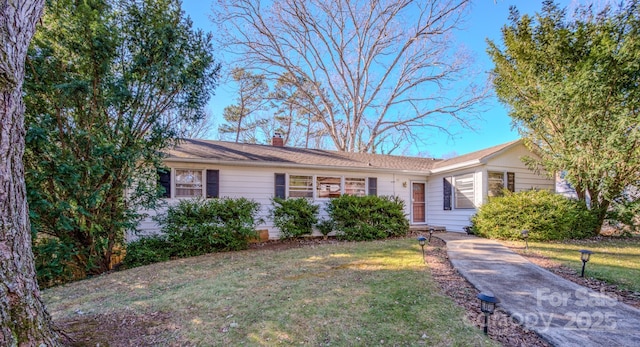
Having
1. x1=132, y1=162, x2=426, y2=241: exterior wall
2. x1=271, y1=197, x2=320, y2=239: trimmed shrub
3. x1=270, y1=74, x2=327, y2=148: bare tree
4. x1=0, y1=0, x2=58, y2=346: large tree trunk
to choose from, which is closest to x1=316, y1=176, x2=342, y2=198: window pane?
x1=132, y1=162, x2=426, y2=241: exterior wall

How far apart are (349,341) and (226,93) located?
1675cm

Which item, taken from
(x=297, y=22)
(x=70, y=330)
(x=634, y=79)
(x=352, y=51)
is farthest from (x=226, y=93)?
(x=634, y=79)

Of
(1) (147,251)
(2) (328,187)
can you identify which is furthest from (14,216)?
(2) (328,187)

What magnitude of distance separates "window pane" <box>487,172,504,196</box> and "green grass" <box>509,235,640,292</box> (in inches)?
91.8

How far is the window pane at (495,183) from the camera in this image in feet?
31.2

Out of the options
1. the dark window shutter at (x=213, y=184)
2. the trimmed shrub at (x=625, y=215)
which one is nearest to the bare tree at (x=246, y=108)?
the dark window shutter at (x=213, y=184)

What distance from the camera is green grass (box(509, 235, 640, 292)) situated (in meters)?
4.45

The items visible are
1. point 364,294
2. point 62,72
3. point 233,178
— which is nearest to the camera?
point 364,294

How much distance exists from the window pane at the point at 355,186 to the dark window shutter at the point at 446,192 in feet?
10.1

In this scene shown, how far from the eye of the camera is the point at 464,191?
32.7 feet

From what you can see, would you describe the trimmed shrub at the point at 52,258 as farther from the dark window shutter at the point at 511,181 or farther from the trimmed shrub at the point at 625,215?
the trimmed shrub at the point at 625,215

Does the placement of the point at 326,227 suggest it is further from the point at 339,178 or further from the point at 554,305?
the point at 554,305

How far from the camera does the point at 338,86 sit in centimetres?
1886

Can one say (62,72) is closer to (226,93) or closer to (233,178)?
(233,178)
